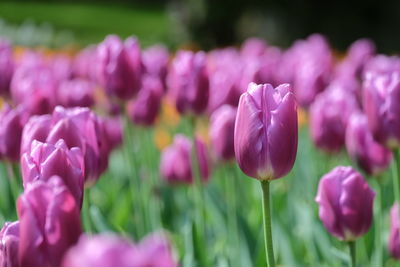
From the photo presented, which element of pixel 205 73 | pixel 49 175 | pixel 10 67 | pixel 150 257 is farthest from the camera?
pixel 10 67

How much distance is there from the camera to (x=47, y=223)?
3.03 ft

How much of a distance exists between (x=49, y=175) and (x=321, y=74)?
1748mm

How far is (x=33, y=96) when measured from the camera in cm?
208

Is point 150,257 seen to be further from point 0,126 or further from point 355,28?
point 355,28

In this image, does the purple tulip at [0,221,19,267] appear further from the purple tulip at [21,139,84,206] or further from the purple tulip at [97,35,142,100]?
the purple tulip at [97,35,142,100]

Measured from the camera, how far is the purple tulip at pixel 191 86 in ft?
6.72

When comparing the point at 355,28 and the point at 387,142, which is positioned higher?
the point at 355,28

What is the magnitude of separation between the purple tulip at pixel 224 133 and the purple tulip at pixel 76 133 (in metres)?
0.64

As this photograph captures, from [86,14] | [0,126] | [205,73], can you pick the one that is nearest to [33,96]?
[0,126]

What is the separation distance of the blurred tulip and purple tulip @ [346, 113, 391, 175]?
2.80ft

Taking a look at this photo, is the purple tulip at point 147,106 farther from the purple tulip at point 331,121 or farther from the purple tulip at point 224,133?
the purple tulip at point 331,121

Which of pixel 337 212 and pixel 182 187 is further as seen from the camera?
pixel 182 187

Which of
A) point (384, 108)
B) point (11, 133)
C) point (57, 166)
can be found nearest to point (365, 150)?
point (384, 108)

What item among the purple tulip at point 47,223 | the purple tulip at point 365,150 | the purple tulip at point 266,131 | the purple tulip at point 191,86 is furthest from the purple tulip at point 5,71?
the purple tulip at point 47,223
